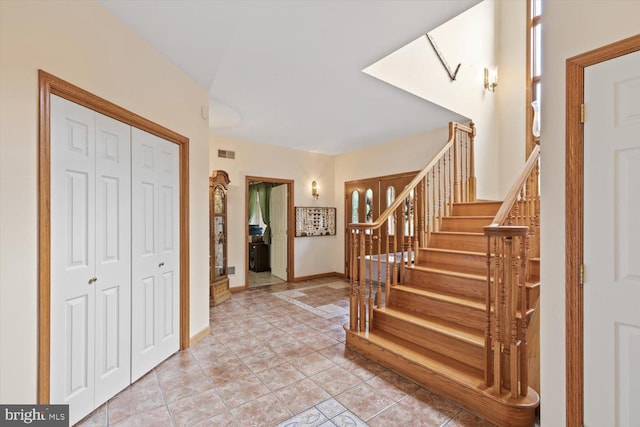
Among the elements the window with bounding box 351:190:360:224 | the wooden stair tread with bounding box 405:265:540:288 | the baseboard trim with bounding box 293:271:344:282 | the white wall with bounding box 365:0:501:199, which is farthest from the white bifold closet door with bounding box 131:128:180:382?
the window with bounding box 351:190:360:224

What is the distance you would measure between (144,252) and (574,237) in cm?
282

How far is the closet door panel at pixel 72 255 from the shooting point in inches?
64.9

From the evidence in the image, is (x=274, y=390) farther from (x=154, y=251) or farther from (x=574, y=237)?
(x=574, y=237)

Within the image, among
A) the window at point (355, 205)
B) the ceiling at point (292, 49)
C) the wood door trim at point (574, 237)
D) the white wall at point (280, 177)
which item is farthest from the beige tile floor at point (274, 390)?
the window at point (355, 205)

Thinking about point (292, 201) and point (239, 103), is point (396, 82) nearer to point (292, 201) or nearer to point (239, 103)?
point (239, 103)

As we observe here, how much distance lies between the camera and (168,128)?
99.8 inches

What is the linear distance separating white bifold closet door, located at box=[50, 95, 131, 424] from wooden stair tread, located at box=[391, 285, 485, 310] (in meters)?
2.45

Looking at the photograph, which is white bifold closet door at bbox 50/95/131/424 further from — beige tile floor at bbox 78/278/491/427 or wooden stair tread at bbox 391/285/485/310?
wooden stair tread at bbox 391/285/485/310

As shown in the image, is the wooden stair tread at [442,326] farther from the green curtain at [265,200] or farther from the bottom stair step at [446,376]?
the green curtain at [265,200]

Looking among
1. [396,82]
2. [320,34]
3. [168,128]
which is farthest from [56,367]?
[396,82]

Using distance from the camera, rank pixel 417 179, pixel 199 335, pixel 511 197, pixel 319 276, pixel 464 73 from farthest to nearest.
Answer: pixel 319 276
pixel 464 73
pixel 417 179
pixel 199 335
pixel 511 197

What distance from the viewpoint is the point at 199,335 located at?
118 inches

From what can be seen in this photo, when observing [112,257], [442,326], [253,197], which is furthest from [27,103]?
[253,197]

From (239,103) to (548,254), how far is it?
3268mm
